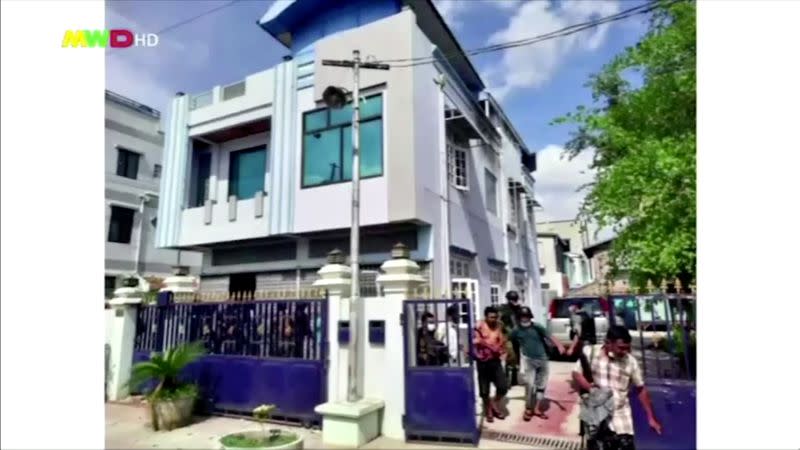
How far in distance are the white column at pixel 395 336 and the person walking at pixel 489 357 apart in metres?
0.95

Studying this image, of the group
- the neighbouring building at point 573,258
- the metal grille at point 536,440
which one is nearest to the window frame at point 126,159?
the metal grille at point 536,440

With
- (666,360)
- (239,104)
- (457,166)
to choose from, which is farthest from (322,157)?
(666,360)

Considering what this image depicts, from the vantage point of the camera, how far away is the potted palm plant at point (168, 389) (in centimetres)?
554

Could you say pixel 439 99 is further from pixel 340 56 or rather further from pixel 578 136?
pixel 578 136

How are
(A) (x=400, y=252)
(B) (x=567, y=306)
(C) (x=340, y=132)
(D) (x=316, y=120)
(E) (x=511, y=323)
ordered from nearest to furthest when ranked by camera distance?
(A) (x=400, y=252) → (E) (x=511, y=323) → (C) (x=340, y=132) → (D) (x=316, y=120) → (B) (x=567, y=306)

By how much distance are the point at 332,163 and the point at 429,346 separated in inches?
198

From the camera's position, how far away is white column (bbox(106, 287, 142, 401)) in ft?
23.2

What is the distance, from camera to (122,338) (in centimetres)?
716

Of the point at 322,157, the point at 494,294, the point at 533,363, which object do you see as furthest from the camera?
the point at 494,294

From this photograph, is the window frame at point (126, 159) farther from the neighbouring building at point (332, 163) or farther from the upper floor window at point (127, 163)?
the neighbouring building at point (332, 163)

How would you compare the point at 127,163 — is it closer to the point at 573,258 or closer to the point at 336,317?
the point at 336,317

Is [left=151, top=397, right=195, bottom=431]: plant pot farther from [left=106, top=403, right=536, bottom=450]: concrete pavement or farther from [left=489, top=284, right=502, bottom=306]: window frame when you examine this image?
[left=489, top=284, right=502, bottom=306]: window frame

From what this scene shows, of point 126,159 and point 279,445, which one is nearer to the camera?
point 279,445
